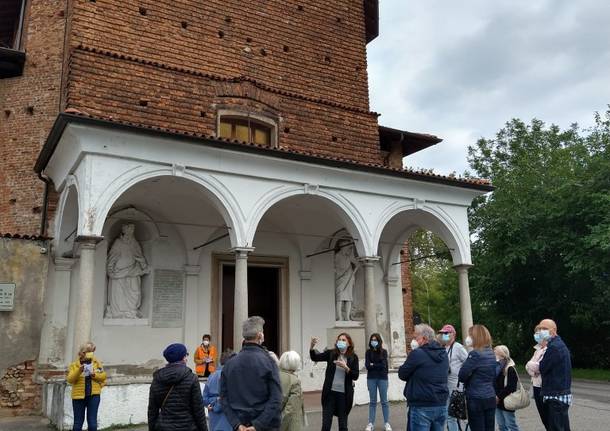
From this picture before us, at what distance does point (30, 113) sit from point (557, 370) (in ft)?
38.2

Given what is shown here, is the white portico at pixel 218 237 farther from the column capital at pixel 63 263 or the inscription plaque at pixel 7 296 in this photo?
the inscription plaque at pixel 7 296

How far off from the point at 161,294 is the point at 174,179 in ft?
10.0

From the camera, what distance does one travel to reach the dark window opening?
12586mm

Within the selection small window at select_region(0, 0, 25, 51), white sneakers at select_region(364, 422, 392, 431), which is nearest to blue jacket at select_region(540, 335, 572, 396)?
white sneakers at select_region(364, 422, 392, 431)

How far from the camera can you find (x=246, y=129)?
13219 millimetres

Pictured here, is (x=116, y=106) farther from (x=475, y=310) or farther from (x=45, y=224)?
(x=475, y=310)

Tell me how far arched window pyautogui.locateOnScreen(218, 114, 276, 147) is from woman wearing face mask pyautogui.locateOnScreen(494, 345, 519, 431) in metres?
8.25

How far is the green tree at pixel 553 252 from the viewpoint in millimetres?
17578

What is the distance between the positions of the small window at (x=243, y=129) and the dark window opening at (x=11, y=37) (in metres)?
4.75

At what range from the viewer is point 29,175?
1209 cm

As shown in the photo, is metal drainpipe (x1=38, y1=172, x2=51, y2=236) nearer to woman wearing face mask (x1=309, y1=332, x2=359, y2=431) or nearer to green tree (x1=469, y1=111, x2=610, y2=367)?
woman wearing face mask (x1=309, y1=332, x2=359, y2=431)

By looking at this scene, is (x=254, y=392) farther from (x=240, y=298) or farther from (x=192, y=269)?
(x=192, y=269)

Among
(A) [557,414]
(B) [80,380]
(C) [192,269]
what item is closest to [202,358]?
(C) [192,269]

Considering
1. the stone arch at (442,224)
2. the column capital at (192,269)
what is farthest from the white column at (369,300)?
the column capital at (192,269)
